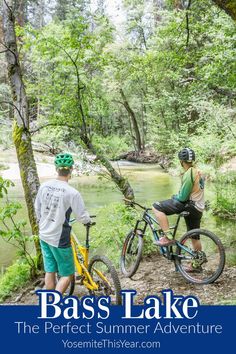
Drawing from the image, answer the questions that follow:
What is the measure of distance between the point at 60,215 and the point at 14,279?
3.15 m

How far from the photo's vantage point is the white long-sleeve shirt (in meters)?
4.45

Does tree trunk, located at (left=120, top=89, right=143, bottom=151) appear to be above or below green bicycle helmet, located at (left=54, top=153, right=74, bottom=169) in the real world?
above

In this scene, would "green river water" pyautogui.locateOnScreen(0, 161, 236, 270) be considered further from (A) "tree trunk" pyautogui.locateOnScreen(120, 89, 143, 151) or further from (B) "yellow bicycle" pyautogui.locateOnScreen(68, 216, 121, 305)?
(A) "tree trunk" pyautogui.locateOnScreen(120, 89, 143, 151)

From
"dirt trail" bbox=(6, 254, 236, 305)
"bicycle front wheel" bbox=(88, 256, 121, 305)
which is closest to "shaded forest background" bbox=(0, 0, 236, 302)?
"dirt trail" bbox=(6, 254, 236, 305)

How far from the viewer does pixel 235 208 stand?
1253 centimetres

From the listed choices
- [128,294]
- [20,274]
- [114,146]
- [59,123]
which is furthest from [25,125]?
[114,146]

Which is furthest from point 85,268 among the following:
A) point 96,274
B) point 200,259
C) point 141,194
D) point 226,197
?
point 141,194

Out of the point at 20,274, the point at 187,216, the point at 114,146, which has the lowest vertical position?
the point at 20,274

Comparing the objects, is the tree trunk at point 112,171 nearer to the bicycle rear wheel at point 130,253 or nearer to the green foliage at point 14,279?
the bicycle rear wheel at point 130,253

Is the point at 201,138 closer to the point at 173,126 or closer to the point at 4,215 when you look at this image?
the point at 4,215

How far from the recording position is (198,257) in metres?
5.69

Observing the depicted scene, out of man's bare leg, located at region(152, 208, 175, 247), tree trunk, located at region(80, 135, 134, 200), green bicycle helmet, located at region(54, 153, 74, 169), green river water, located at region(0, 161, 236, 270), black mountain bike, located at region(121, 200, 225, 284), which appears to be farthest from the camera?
green river water, located at region(0, 161, 236, 270)

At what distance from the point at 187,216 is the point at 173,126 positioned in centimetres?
2435

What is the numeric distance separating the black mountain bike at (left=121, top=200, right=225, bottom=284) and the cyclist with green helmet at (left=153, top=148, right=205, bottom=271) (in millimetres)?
162
